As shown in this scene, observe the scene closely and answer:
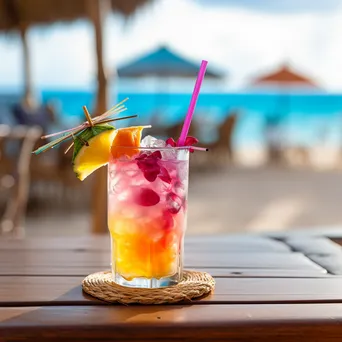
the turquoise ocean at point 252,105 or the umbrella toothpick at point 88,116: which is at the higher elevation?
the turquoise ocean at point 252,105

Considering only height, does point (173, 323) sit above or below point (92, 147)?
below

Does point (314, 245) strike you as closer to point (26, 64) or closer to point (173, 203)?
point (173, 203)

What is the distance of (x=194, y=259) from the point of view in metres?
1.15

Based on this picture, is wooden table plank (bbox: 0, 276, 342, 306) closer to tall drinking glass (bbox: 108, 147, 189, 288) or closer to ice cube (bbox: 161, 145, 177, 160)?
tall drinking glass (bbox: 108, 147, 189, 288)

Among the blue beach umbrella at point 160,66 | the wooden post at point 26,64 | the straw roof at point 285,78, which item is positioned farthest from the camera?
the straw roof at point 285,78

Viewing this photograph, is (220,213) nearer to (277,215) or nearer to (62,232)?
(277,215)

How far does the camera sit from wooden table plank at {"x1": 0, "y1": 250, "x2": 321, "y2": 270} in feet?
3.57

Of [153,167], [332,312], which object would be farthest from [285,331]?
[153,167]

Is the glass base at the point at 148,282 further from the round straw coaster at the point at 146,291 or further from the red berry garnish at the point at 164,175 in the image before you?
the red berry garnish at the point at 164,175

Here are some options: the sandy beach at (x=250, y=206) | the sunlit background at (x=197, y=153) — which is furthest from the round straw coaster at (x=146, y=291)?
the sandy beach at (x=250, y=206)

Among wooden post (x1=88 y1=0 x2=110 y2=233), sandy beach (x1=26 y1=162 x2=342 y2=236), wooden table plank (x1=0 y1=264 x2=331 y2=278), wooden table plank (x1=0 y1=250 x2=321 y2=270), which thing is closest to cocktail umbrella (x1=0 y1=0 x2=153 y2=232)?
wooden post (x1=88 y1=0 x2=110 y2=233)

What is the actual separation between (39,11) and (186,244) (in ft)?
22.7

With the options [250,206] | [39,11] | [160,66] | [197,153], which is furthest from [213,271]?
[160,66]

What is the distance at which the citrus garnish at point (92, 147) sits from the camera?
0.93 m
